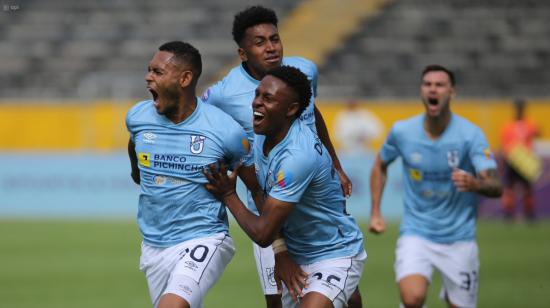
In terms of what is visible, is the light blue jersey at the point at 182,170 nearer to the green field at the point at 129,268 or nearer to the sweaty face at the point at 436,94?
the sweaty face at the point at 436,94

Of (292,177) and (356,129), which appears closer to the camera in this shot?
(292,177)

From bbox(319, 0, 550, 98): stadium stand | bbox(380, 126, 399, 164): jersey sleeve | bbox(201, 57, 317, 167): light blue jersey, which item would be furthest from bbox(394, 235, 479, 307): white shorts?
bbox(319, 0, 550, 98): stadium stand

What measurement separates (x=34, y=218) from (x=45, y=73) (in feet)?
20.7

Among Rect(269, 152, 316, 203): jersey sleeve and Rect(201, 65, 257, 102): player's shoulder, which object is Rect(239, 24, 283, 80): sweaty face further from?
Rect(269, 152, 316, 203): jersey sleeve

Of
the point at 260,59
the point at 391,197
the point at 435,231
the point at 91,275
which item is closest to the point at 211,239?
the point at 260,59

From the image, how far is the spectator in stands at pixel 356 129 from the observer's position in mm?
21688

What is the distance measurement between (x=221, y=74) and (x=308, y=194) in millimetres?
18846

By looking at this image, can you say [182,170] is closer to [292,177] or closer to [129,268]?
[292,177]

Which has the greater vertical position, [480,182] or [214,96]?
[214,96]

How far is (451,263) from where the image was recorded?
923 centimetres

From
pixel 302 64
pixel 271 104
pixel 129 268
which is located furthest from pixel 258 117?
pixel 129 268

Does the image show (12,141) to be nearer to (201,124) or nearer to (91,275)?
(91,275)

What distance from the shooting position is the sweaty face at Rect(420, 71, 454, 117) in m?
9.42

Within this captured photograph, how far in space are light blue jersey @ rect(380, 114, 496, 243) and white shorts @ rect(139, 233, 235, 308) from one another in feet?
8.08
